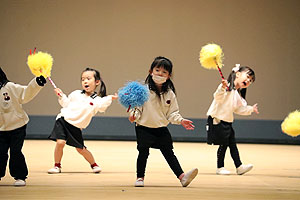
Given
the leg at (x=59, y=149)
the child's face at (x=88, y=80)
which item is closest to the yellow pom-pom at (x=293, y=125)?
the child's face at (x=88, y=80)

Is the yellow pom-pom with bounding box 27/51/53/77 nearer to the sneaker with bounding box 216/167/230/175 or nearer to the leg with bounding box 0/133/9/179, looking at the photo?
the leg with bounding box 0/133/9/179

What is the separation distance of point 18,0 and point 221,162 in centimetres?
500

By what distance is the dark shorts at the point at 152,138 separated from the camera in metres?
4.02

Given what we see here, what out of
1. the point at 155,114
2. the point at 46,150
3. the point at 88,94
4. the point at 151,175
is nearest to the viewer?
the point at 155,114

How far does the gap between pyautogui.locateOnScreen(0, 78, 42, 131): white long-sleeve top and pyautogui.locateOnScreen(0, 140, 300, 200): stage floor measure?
0.43 meters

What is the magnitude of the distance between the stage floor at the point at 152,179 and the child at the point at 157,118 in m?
0.18

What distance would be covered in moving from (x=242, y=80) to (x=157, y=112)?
51.9 inches

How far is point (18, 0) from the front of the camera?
862cm

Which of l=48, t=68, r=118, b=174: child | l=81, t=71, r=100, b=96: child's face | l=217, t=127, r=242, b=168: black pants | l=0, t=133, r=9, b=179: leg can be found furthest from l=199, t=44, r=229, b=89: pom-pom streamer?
l=0, t=133, r=9, b=179: leg

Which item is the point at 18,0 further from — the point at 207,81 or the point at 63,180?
the point at 63,180

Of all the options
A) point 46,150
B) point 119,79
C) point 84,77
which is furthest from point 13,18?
point 84,77

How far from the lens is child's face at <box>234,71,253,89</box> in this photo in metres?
5.06

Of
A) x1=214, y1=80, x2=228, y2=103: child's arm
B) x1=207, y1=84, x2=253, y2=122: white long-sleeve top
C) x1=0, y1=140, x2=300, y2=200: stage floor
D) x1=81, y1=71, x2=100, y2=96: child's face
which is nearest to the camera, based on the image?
x1=0, y1=140, x2=300, y2=200: stage floor

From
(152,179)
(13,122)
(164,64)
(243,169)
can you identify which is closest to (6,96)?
(13,122)
